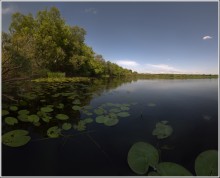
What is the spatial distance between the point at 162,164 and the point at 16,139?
2196 millimetres

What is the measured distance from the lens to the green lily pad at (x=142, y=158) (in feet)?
5.05

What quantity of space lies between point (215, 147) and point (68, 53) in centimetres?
2545

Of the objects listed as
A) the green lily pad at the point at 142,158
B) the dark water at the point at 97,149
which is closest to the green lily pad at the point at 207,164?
the dark water at the point at 97,149

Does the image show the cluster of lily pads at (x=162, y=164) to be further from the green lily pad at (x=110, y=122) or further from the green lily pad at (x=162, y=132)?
the green lily pad at (x=110, y=122)

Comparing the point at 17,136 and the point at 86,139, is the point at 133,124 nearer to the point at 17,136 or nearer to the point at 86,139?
the point at 86,139

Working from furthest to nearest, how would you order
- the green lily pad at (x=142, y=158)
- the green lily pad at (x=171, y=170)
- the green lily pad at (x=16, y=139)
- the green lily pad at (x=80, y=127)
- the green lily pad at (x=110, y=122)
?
the green lily pad at (x=110, y=122) → the green lily pad at (x=80, y=127) → the green lily pad at (x=16, y=139) → the green lily pad at (x=142, y=158) → the green lily pad at (x=171, y=170)

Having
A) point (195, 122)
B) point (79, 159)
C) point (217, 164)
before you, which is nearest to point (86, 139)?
point (79, 159)

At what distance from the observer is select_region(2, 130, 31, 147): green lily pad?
6.79ft

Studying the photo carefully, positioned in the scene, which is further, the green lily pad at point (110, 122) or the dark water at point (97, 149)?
the green lily pad at point (110, 122)

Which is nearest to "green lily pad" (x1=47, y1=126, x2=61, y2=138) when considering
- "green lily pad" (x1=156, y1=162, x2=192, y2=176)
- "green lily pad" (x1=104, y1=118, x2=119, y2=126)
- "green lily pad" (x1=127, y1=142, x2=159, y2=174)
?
"green lily pad" (x1=104, y1=118, x2=119, y2=126)

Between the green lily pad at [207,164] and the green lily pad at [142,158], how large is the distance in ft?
1.44

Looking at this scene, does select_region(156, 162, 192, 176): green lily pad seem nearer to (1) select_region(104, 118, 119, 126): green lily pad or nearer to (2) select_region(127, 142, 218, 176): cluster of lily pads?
(2) select_region(127, 142, 218, 176): cluster of lily pads

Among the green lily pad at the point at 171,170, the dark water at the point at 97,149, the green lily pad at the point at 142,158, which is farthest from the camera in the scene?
the dark water at the point at 97,149

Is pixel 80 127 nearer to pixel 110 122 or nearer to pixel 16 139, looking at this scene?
pixel 110 122
